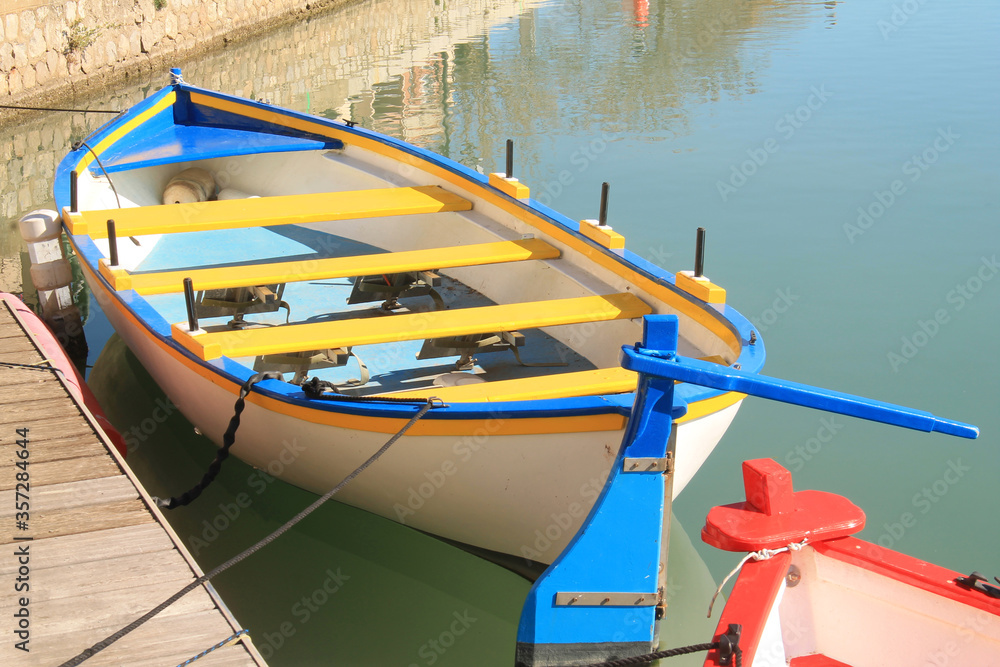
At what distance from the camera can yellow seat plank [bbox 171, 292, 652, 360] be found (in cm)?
A: 340

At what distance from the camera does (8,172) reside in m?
8.84

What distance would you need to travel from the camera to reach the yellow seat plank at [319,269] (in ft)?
12.9

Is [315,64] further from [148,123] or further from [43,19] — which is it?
A: [148,123]

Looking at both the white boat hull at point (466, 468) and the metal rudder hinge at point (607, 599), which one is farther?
the white boat hull at point (466, 468)

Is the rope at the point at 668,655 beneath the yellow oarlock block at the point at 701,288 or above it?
beneath

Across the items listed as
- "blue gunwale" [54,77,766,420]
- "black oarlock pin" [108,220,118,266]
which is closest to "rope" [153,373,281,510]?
"blue gunwale" [54,77,766,420]

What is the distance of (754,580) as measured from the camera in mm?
2457

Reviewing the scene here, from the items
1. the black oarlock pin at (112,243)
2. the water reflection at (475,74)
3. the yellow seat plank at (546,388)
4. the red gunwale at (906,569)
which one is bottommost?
the red gunwale at (906,569)

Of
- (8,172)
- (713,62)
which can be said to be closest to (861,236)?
(713,62)

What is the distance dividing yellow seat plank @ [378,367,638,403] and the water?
86 centimetres

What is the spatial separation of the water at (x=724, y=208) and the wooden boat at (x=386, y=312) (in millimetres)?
409

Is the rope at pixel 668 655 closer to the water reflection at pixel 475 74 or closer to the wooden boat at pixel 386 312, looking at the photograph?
the wooden boat at pixel 386 312

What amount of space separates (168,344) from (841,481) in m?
2.83

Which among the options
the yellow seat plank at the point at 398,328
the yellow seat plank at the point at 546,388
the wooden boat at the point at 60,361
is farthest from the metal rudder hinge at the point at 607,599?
the wooden boat at the point at 60,361
